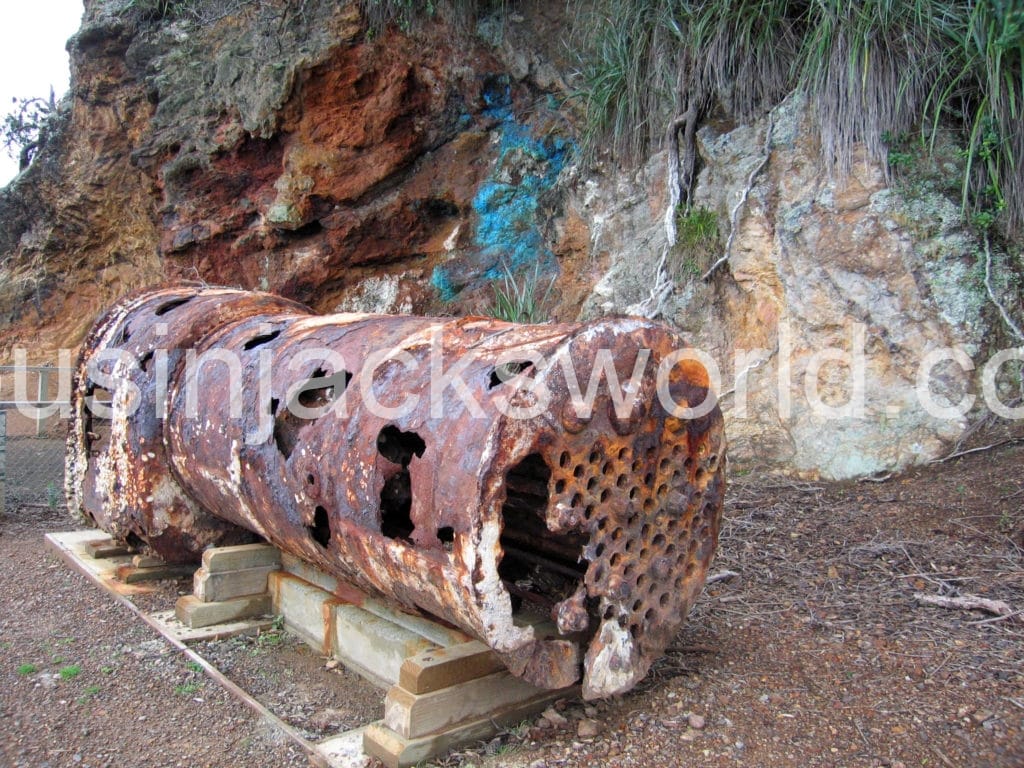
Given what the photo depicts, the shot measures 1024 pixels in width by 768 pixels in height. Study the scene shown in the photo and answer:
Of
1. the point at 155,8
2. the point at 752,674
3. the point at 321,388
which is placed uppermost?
the point at 155,8

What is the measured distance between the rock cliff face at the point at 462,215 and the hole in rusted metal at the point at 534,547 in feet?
8.07

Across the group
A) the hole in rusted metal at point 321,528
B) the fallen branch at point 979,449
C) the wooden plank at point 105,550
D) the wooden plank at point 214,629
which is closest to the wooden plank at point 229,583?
the wooden plank at point 214,629

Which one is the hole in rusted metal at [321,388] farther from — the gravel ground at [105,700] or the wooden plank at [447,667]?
the gravel ground at [105,700]

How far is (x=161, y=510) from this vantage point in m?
3.89

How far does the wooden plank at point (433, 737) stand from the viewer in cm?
238

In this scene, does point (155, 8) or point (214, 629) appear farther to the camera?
point (155, 8)

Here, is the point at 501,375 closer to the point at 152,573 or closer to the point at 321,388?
the point at 321,388

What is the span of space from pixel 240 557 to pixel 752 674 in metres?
2.17

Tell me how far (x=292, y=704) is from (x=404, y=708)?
0.73 m

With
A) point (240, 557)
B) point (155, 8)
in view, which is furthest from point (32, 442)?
point (240, 557)

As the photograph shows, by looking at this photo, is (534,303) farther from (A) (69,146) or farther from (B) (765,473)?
(A) (69,146)

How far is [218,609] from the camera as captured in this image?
363 centimetres

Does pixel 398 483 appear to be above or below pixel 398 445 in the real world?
below

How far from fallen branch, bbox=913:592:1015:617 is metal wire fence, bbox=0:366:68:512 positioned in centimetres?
550
